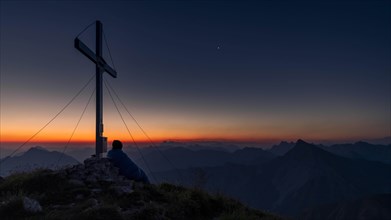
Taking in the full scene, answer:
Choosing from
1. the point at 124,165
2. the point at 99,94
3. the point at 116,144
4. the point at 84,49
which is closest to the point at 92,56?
the point at 84,49

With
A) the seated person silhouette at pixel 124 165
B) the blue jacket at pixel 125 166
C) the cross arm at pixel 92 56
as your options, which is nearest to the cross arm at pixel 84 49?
the cross arm at pixel 92 56

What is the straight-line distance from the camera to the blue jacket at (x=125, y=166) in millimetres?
17516

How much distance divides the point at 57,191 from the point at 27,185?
149 cm

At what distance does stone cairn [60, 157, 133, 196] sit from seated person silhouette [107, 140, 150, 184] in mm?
542

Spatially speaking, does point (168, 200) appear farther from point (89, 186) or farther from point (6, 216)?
point (6, 216)

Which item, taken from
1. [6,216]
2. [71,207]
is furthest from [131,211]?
[6,216]

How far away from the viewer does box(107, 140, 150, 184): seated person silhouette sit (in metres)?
17.5

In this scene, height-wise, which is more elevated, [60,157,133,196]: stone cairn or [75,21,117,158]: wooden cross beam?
[75,21,117,158]: wooden cross beam

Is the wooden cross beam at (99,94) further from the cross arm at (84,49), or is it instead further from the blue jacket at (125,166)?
the blue jacket at (125,166)

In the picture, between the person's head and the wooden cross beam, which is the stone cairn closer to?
the person's head

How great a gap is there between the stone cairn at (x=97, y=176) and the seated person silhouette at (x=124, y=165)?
0.54 metres

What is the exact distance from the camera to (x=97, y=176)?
1534 cm

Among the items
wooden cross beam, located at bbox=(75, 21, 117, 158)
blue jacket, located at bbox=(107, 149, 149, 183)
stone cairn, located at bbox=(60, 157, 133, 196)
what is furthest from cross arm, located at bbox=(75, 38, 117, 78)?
stone cairn, located at bbox=(60, 157, 133, 196)

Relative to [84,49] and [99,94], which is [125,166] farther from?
[84,49]
